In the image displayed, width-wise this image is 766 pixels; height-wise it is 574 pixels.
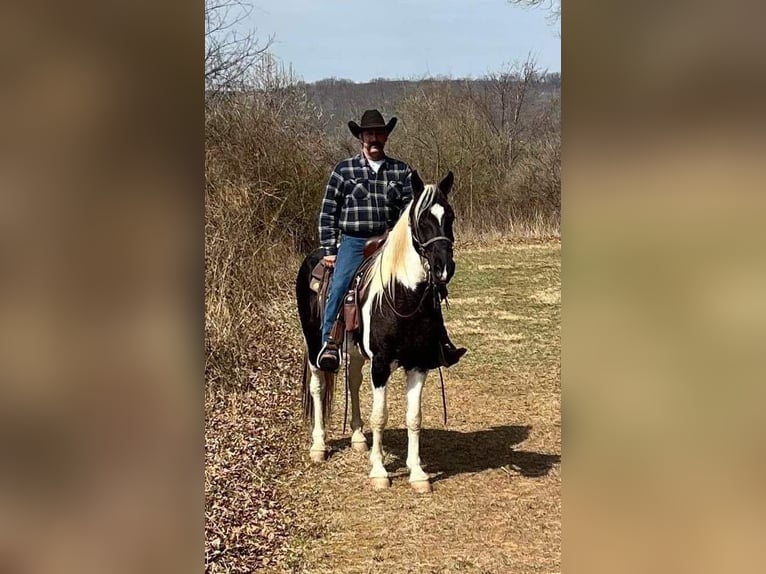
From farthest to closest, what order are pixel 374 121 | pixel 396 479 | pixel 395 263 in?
1. pixel 396 479
2. pixel 395 263
3. pixel 374 121

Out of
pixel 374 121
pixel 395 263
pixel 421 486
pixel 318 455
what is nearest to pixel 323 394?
pixel 318 455

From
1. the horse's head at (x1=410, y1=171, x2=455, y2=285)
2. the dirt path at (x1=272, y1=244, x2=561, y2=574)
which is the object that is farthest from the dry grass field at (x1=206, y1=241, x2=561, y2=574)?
the horse's head at (x1=410, y1=171, x2=455, y2=285)

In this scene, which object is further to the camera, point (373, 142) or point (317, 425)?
point (317, 425)

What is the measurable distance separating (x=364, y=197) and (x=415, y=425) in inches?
41.1

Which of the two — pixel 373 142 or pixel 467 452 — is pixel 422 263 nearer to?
pixel 373 142

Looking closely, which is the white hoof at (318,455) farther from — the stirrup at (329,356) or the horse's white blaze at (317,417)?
the stirrup at (329,356)

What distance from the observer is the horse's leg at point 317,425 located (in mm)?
3932

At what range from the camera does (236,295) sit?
4336 mm

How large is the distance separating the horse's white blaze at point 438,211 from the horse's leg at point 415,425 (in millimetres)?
762

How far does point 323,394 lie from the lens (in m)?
3.97

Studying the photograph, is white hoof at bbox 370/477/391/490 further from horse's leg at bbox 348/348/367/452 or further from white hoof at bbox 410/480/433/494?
horse's leg at bbox 348/348/367/452

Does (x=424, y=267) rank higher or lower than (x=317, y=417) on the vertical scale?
higher
